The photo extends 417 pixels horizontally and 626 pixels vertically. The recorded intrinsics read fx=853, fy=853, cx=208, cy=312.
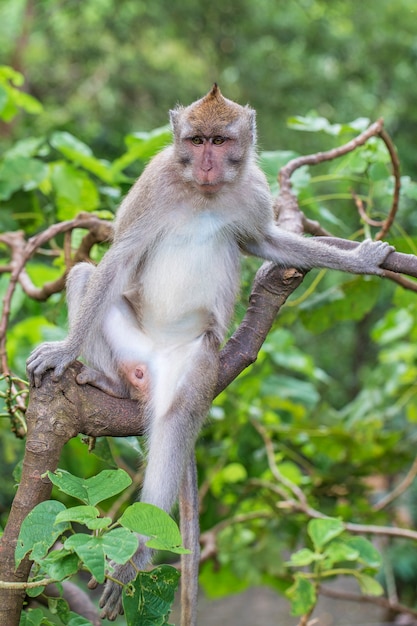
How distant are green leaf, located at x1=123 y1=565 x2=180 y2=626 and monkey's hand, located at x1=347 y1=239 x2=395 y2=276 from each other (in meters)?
1.21

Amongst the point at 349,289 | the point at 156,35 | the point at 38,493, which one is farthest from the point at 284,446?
the point at 156,35

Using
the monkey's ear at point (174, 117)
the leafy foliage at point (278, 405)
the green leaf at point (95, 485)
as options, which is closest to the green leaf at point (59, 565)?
the green leaf at point (95, 485)

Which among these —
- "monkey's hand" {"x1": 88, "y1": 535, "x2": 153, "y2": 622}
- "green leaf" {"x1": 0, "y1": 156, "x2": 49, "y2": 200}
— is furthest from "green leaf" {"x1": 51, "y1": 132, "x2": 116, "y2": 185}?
"monkey's hand" {"x1": 88, "y1": 535, "x2": 153, "y2": 622}

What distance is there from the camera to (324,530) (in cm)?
291

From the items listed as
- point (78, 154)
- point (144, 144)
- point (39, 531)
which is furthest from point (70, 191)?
point (39, 531)

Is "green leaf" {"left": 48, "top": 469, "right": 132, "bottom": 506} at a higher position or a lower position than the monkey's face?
lower

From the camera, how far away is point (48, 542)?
169 centimetres

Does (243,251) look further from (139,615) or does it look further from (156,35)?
(156,35)

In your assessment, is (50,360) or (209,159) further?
(209,159)

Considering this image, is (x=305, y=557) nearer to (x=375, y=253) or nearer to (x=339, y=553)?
(x=339, y=553)

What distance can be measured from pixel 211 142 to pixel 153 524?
138 cm

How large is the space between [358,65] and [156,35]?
2.70 meters

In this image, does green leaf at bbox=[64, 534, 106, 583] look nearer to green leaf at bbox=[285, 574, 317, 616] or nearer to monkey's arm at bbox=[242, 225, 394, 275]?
monkey's arm at bbox=[242, 225, 394, 275]

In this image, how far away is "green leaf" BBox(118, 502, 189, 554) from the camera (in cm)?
167
